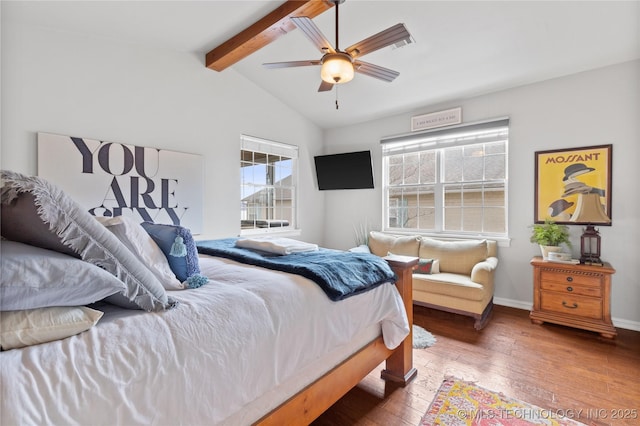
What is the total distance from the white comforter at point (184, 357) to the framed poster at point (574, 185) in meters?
2.92

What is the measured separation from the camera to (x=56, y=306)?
30.6 inches

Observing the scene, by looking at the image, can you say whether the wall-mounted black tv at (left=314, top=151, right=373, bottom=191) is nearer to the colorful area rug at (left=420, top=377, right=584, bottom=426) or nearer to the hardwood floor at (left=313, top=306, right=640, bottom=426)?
the hardwood floor at (left=313, top=306, right=640, bottom=426)

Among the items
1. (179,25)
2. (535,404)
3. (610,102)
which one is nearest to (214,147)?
(179,25)

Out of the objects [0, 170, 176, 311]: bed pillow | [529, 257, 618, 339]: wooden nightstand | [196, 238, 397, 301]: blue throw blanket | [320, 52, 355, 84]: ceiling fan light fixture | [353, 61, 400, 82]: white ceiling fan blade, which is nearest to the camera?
[0, 170, 176, 311]: bed pillow

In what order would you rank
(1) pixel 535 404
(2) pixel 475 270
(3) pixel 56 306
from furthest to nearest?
(2) pixel 475 270 < (1) pixel 535 404 < (3) pixel 56 306

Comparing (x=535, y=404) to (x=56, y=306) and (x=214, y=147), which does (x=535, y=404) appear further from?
(x=214, y=147)

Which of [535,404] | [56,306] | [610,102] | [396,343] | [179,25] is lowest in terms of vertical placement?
[535,404]

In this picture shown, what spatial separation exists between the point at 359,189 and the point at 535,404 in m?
3.48

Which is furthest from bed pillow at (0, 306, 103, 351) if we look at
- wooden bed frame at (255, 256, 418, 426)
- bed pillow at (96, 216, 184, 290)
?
wooden bed frame at (255, 256, 418, 426)

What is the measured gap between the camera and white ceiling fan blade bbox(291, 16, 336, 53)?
6.20ft

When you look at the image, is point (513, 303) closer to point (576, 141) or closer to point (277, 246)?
point (576, 141)

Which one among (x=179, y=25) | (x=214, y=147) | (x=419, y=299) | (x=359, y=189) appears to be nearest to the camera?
(x=179, y=25)

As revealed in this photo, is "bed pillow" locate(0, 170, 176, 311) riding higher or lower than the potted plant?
higher

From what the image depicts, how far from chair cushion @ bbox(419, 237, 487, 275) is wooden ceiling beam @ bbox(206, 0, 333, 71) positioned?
112 inches
